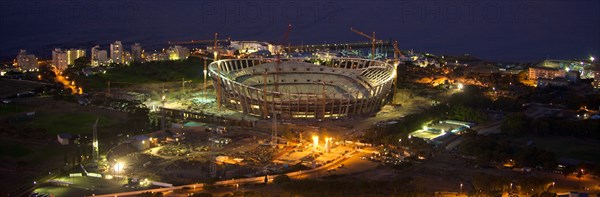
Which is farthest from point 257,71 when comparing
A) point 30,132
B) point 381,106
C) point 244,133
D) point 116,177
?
point 116,177

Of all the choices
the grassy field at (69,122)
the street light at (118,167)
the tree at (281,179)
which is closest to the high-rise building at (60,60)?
the grassy field at (69,122)

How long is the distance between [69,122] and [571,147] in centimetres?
1332

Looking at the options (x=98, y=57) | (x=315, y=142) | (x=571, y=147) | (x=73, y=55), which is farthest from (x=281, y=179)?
(x=73, y=55)

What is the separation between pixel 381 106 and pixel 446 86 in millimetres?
5349

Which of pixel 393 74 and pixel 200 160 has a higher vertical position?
pixel 393 74

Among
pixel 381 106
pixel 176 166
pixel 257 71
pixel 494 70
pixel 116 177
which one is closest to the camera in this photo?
pixel 116 177

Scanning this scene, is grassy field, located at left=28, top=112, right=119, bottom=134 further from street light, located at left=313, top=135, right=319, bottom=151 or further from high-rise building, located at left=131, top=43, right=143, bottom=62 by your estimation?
high-rise building, located at left=131, top=43, right=143, bottom=62

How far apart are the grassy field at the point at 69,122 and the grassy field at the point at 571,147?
11571 mm

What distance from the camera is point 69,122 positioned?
20188 mm

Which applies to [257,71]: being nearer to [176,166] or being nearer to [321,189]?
[176,166]

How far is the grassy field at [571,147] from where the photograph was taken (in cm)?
1713

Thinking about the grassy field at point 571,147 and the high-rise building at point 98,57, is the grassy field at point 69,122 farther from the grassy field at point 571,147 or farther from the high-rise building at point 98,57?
the high-rise building at point 98,57

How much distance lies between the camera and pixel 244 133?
1942 centimetres

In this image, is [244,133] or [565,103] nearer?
[244,133]
